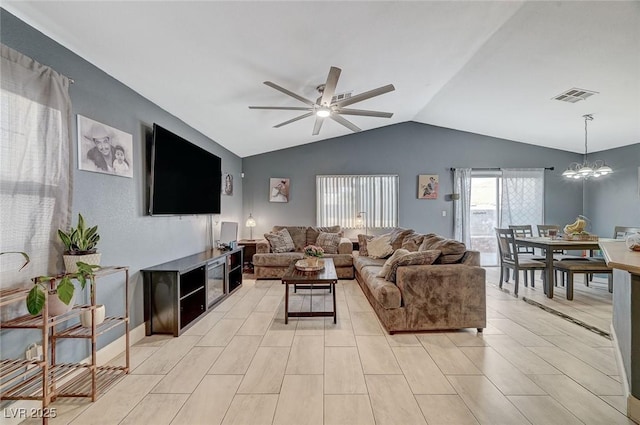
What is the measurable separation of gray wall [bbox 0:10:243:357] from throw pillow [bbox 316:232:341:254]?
109 inches

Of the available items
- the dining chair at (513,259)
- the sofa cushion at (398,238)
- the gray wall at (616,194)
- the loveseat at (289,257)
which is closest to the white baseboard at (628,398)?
the dining chair at (513,259)

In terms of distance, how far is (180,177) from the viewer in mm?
3531

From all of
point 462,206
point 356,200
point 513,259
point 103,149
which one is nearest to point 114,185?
point 103,149

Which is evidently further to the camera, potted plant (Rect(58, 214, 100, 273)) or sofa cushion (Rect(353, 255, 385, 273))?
sofa cushion (Rect(353, 255, 385, 273))

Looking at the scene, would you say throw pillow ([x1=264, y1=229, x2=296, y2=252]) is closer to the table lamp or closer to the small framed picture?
the table lamp

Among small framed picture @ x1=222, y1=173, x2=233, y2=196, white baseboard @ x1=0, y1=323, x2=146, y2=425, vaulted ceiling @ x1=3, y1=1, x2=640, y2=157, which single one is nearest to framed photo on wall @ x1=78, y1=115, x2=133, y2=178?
vaulted ceiling @ x1=3, y1=1, x2=640, y2=157

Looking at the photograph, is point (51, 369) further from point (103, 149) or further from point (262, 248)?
point (262, 248)

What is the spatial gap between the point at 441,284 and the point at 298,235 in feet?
11.7

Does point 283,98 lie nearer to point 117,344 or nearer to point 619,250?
point 117,344

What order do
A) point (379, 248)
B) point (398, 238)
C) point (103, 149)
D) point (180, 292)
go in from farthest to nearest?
point (379, 248)
point (398, 238)
point (180, 292)
point (103, 149)

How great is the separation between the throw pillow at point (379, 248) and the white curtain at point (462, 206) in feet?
7.40

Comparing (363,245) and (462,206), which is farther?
(462,206)

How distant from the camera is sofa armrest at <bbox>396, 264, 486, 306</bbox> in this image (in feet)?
9.66

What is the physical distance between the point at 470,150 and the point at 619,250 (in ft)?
15.7
